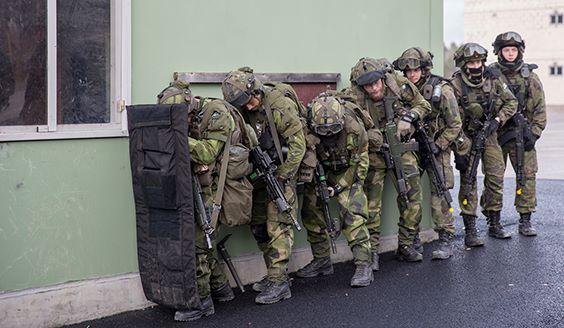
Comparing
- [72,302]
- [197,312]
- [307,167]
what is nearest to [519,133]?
[307,167]

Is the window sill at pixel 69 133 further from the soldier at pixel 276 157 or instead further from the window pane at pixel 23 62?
the soldier at pixel 276 157

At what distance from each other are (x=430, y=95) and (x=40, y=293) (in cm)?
398

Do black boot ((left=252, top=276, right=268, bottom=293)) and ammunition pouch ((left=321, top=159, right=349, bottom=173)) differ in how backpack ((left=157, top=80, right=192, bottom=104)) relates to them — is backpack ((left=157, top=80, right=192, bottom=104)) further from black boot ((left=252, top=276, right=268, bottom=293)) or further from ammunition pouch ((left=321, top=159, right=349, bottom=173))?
black boot ((left=252, top=276, right=268, bottom=293))

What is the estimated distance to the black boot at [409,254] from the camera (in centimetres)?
682

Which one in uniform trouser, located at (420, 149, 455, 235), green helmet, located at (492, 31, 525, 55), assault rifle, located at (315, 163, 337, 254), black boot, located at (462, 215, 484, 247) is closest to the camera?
assault rifle, located at (315, 163, 337, 254)

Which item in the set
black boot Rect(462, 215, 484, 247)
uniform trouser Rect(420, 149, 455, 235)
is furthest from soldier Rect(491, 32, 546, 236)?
uniform trouser Rect(420, 149, 455, 235)

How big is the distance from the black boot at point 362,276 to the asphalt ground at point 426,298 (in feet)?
0.18

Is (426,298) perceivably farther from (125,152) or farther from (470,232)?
(125,152)

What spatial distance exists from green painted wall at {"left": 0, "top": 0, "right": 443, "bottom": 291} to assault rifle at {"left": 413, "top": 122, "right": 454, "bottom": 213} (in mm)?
913

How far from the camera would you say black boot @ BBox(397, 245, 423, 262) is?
6.82m

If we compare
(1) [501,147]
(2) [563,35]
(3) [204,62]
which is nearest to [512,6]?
(2) [563,35]

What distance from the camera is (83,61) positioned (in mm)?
5246

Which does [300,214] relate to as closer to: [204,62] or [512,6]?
[204,62]

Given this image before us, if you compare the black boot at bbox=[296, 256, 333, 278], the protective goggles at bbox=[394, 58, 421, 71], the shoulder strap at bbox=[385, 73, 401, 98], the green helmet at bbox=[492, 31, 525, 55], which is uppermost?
the green helmet at bbox=[492, 31, 525, 55]
